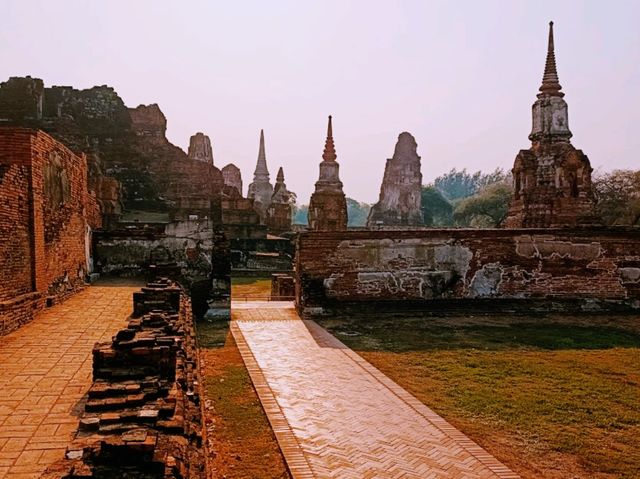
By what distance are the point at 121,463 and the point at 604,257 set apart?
44.7 feet

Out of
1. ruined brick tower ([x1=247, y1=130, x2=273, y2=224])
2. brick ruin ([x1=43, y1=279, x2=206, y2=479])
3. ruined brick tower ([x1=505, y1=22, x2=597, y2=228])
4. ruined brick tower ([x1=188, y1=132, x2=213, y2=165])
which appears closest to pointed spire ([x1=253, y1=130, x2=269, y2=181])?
ruined brick tower ([x1=247, y1=130, x2=273, y2=224])

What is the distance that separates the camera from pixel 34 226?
9.05 m

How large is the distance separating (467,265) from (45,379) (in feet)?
33.5

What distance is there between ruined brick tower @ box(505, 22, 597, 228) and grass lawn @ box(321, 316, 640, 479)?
6.53 m

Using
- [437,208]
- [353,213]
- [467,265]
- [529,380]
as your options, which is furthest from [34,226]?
[353,213]

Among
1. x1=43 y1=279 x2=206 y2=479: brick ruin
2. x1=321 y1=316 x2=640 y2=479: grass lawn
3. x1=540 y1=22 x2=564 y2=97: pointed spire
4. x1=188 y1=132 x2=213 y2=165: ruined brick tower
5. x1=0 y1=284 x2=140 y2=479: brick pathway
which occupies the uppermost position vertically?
x1=188 y1=132 x2=213 y2=165: ruined brick tower

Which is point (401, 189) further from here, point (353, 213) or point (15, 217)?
point (353, 213)

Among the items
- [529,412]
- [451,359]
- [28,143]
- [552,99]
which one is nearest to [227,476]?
[529,412]

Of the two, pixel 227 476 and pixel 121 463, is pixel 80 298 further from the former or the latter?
pixel 121 463

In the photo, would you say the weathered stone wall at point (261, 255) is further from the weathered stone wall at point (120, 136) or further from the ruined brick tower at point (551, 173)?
the ruined brick tower at point (551, 173)

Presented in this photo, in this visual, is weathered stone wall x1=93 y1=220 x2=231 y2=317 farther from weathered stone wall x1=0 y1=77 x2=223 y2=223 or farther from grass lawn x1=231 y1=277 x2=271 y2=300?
weathered stone wall x1=0 y1=77 x2=223 y2=223

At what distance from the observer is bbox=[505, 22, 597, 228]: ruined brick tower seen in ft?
60.3

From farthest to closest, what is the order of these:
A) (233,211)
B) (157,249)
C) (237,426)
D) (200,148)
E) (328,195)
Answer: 1. (200,148)
2. (233,211)
3. (328,195)
4. (157,249)
5. (237,426)

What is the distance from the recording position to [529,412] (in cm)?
625
